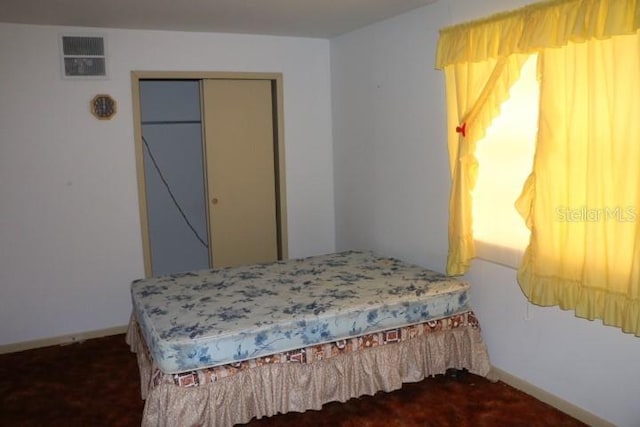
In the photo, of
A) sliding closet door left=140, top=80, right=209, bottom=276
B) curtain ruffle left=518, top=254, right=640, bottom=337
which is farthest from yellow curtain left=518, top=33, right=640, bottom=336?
sliding closet door left=140, top=80, right=209, bottom=276

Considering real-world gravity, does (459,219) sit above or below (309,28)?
below

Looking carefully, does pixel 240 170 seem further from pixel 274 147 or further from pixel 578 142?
pixel 578 142

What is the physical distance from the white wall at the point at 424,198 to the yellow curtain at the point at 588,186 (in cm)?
22

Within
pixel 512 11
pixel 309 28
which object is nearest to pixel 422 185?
pixel 512 11

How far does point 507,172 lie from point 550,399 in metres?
1.26

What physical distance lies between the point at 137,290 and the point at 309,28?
2.43 m

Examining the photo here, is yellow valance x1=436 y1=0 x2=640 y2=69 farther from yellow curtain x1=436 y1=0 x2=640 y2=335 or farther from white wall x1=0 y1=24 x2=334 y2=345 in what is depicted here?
white wall x1=0 y1=24 x2=334 y2=345

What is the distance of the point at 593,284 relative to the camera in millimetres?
2623

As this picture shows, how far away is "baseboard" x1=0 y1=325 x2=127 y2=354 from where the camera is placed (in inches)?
164

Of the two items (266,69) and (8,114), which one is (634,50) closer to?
(266,69)

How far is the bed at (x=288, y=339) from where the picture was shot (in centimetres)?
276

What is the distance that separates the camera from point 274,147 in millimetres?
5098

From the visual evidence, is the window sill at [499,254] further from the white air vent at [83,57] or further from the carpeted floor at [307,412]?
the white air vent at [83,57]

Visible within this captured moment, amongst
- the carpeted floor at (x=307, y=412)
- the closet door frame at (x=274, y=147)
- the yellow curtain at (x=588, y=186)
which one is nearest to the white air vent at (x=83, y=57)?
the closet door frame at (x=274, y=147)
